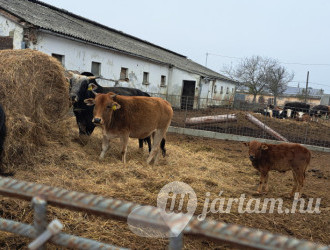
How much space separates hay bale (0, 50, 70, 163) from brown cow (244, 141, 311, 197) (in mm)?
4285

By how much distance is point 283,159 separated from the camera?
18.6 ft

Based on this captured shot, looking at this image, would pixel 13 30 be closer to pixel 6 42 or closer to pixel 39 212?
pixel 6 42

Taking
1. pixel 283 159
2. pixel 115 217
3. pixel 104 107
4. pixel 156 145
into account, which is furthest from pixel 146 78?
pixel 115 217

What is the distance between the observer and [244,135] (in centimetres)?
1352

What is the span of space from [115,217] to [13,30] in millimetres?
13536

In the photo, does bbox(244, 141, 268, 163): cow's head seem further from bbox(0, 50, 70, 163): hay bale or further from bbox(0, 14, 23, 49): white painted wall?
bbox(0, 14, 23, 49): white painted wall

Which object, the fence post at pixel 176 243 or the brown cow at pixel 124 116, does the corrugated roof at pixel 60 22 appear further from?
the fence post at pixel 176 243

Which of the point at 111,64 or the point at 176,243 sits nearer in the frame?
the point at 176,243

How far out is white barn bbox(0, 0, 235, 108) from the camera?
1251cm

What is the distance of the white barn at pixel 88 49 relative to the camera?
1251 cm

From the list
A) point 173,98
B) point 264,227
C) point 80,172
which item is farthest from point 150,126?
point 173,98

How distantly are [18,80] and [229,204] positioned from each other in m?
4.49

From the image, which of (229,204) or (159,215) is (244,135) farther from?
(159,215)

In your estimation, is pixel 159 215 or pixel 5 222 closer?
pixel 159 215
